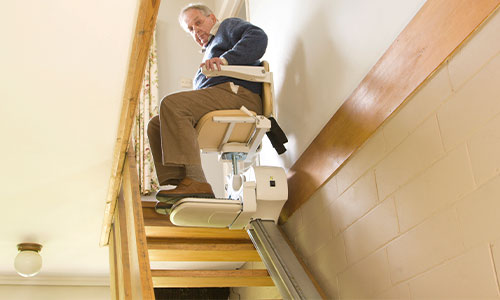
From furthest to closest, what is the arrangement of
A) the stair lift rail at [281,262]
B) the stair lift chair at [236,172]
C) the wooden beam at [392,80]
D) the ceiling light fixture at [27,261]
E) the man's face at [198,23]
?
the ceiling light fixture at [27,261] → the man's face at [198,23] → the stair lift chair at [236,172] → the stair lift rail at [281,262] → the wooden beam at [392,80]

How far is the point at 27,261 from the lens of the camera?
3480 millimetres

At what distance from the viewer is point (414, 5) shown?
1.96 meters

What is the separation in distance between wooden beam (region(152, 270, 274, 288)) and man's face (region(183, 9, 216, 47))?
1330 millimetres

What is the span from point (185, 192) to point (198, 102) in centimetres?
48

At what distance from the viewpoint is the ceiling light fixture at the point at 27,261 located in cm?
346

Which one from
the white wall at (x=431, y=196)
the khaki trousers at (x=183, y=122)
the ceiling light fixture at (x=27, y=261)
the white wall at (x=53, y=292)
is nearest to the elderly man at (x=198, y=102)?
the khaki trousers at (x=183, y=122)

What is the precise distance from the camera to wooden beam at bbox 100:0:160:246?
6.11 feet

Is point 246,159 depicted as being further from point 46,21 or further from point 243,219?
point 46,21

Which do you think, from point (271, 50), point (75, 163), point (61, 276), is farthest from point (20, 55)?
point (61, 276)

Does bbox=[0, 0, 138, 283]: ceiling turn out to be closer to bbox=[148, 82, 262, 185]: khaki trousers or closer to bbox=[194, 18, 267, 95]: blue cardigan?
bbox=[148, 82, 262, 185]: khaki trousers

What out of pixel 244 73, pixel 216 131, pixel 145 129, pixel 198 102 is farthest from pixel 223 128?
pixel 145 129

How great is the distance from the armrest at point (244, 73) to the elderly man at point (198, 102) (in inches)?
1.3

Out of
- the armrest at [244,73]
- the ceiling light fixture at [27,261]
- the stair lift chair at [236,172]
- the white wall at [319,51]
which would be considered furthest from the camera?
the ceiling light fixture at [27,261]

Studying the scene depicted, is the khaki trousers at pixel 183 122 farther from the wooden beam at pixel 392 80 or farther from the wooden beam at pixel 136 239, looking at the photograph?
the wooden beam at pixel 392 80
